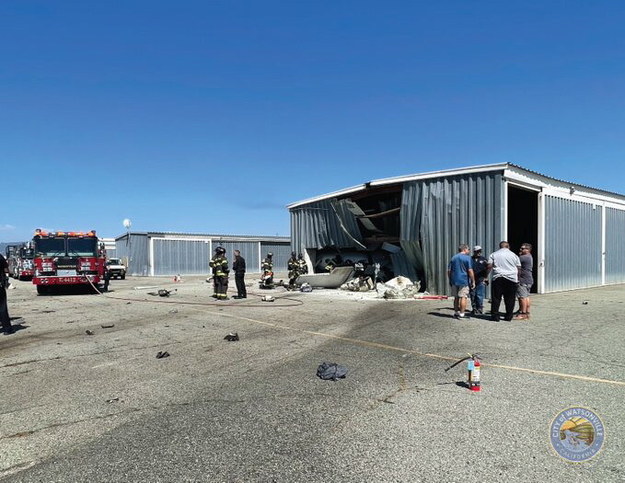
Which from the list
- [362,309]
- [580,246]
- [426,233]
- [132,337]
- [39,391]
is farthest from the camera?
[580,246]

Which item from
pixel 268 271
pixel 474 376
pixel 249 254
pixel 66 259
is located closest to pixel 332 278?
pixel 268 271

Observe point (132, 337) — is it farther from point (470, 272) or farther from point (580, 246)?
point (580, 246)

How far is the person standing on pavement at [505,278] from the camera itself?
9.13 m

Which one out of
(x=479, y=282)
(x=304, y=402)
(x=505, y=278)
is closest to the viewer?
(x=304, y=402)

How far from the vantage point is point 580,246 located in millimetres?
17547

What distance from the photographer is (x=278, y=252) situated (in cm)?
4375

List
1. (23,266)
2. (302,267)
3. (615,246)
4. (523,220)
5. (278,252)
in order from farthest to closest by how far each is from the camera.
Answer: (278,252), (23,266), (302,267), (615,246), (523,220)

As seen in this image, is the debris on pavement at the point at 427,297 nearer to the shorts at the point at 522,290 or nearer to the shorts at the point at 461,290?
the shorts at the point at 461,290

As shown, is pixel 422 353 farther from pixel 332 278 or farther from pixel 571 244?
pixel 571 244

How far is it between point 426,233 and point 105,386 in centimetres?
1290

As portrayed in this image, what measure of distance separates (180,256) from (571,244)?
3099cm

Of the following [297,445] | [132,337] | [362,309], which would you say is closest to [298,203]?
[362,309]

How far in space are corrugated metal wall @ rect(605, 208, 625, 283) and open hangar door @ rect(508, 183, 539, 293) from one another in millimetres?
4861

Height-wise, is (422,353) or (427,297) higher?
(422,353)
